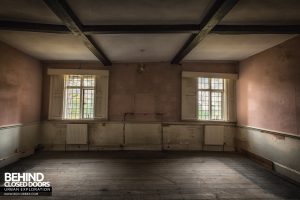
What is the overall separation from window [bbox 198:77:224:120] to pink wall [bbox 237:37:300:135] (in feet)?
2.07

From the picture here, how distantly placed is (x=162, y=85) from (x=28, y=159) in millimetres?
3986

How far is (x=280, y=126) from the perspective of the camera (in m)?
4.07

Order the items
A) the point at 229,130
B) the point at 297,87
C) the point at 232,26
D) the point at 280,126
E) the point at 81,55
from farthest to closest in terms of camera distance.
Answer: the point at 229,130 < the point at 81,55 < the point at 280,126 < the point at 297,87 < the point at 232,26

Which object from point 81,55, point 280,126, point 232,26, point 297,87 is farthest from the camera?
point 81,55

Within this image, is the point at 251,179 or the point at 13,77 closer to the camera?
the point at 251,179

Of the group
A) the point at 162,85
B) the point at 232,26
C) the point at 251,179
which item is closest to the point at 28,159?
the point at 162,85

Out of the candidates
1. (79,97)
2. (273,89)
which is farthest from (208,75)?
(79,97)

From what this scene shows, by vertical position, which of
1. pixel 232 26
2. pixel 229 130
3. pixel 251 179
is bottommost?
pixel 251 179

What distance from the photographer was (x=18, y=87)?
475cm

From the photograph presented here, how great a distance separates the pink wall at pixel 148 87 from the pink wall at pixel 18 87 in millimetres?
604

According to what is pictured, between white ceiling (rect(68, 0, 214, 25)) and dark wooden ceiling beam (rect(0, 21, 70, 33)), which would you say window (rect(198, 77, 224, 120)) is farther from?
dark wooden ceiling beam (rect(0, 21, 70, 33))

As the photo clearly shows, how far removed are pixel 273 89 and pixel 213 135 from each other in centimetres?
→ 215

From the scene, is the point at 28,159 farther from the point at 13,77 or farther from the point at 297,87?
the point at 297,87

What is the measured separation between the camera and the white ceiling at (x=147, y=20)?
8.50 feet
